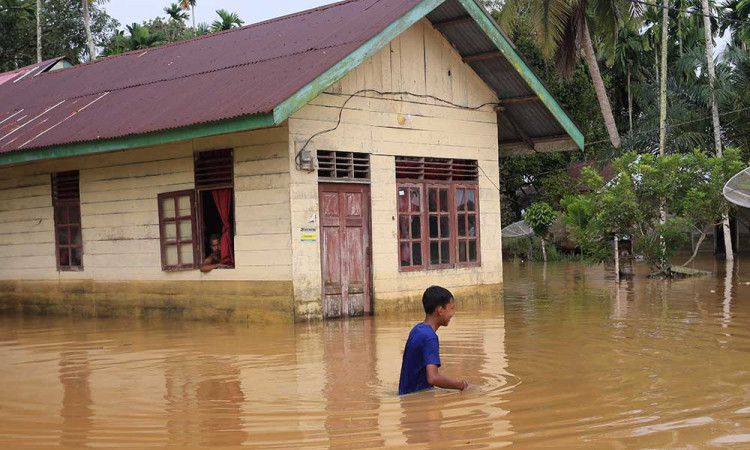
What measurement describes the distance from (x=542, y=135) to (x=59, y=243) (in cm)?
891

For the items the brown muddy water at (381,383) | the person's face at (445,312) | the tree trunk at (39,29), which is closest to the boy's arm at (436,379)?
the brown muddy water at (381,383)

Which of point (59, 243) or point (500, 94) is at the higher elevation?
point (500, 94)

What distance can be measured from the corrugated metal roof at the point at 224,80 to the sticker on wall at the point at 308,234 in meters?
1.97

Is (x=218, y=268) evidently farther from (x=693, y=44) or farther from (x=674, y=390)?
(x=693, y=44)

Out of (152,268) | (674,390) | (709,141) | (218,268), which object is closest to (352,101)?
(218,268)

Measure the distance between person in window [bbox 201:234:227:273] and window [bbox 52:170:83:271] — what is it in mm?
3096

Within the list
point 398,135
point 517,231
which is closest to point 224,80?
point 398,135

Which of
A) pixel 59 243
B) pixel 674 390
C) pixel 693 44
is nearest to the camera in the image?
pixel 674 390

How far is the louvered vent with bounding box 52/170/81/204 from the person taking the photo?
16094 mm

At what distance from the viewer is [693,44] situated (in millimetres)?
41531

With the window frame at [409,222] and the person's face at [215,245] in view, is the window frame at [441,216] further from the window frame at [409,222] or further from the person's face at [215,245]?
the person's face at [215,245]

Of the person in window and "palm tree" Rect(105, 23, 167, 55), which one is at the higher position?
"palm tree" Rect(105, 23, 167, 55)

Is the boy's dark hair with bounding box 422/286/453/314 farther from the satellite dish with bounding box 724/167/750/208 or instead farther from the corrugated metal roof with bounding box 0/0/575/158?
the satellite dish with bounding box 724/167/750/208

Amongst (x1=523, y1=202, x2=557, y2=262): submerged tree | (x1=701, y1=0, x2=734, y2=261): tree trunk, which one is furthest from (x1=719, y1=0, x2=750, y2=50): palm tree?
(x1=523, y1=202, x2=557, y2=262): submerged tree
